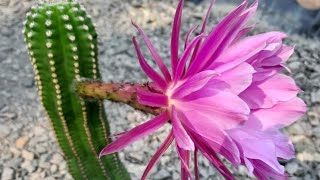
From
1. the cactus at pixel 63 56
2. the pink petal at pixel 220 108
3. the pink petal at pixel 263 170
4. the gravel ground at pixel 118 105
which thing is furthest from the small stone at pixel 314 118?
the pink petal at pixel 220 108

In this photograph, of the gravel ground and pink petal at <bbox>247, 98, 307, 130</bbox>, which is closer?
pink petal at <bbox>247, 98, 307, 130</bbox>

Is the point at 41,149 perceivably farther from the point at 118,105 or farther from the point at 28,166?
the point at 118,105

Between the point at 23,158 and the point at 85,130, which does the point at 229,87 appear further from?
the point at 23,158

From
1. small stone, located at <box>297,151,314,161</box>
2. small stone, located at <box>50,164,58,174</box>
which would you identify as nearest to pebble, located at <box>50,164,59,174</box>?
small stone, located at <box>50,164,58,174</box>

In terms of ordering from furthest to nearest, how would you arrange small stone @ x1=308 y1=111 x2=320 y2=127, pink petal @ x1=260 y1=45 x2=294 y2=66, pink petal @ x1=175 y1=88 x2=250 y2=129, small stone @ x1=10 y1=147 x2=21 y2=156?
small stone @ x1=308 y1=111 x2=320 y2=127, small stone @ x1=10 y1=147 x2=21 y2=156, pink petal @ x1=260 y1=45 x2=294 y2=66, pink petal @ x1=175 y1=88 x2=250 y2=129

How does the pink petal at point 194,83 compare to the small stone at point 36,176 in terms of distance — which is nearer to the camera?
the pink petal at point 194,83

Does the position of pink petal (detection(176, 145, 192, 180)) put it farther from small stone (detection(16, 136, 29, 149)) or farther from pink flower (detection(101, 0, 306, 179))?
small stone (detection(16, 136, 29, 149))

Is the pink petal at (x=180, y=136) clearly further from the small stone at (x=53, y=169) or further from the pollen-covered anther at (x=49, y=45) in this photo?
the small stone at (x=53, y=169)

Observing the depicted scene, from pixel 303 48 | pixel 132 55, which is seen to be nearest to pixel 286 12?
pixel 303 48
